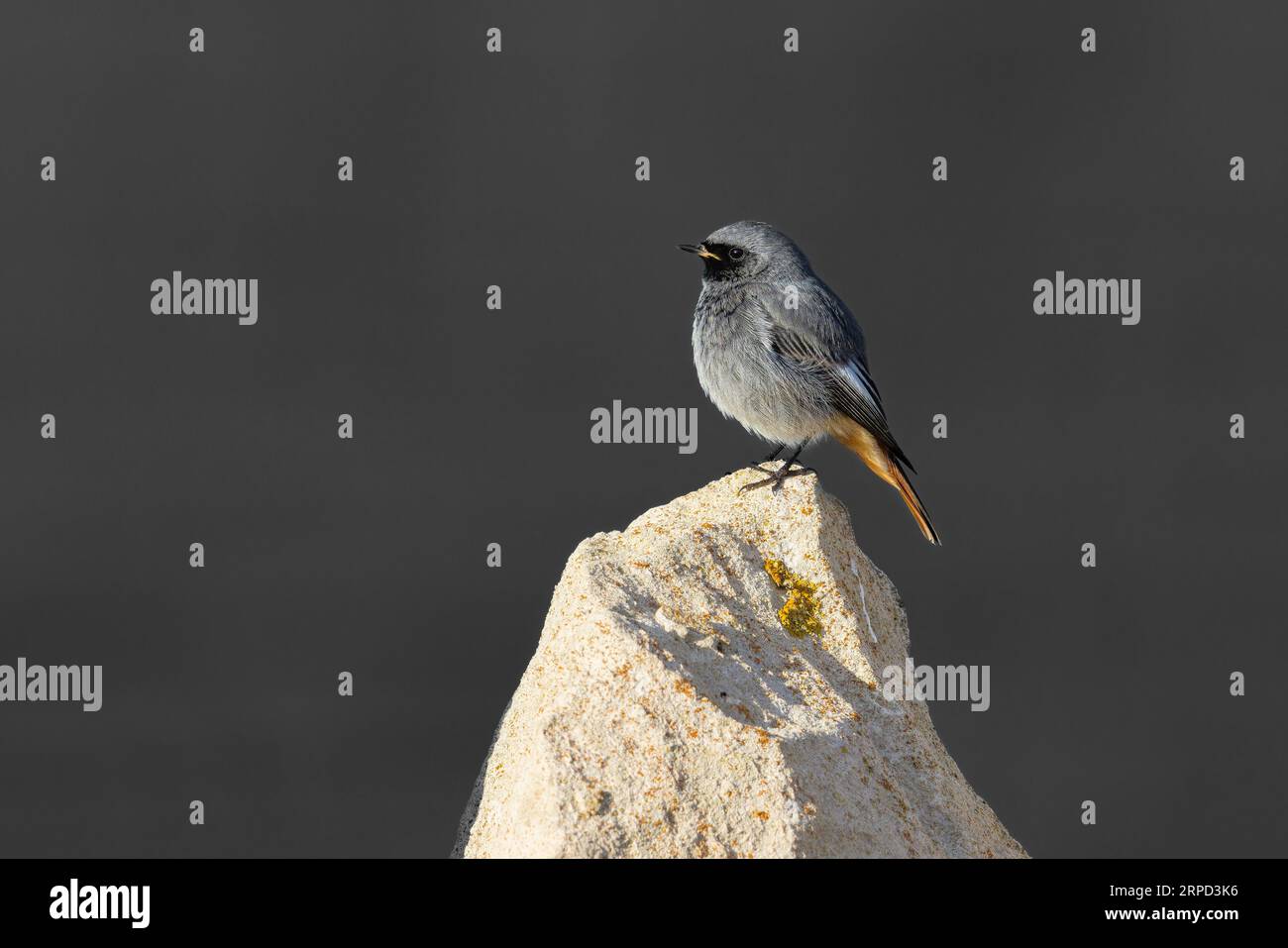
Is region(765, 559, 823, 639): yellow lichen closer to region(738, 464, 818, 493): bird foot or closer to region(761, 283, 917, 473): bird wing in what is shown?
region(738, 464, 818, 493): bird foot

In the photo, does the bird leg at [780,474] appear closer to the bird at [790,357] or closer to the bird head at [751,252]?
the bird at [790,357]

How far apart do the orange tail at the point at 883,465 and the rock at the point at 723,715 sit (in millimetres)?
963

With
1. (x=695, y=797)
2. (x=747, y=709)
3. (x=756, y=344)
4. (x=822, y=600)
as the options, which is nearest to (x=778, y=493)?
(x=822, y=600)

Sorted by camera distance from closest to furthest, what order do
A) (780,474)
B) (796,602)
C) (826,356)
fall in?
(796,602)
(780,474)
(826,356)

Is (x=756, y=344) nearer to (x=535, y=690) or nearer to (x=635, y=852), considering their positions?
(x=535, y=690)

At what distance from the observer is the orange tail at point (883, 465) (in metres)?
8.23

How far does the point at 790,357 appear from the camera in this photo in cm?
840

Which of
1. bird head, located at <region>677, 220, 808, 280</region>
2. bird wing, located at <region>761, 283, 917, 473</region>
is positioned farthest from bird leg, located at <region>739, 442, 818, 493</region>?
bird head, located at <region>677, 220, 808, 280</region>

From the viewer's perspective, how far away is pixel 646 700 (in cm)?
562

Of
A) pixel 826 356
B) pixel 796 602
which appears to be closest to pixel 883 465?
pixel 826 356

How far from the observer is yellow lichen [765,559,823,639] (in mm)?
6703

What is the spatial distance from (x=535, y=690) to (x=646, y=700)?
0.60m

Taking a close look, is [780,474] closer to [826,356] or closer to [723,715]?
[826,356]

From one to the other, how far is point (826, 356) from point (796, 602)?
2.00 metres
